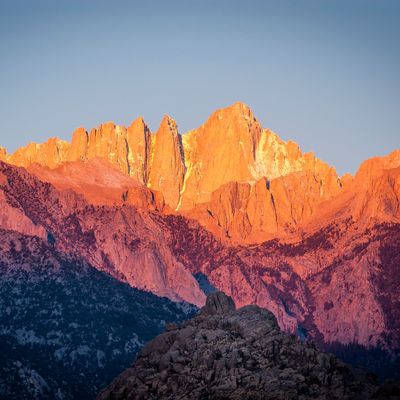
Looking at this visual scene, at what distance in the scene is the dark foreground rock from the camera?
173 meters

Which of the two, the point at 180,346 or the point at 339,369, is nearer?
the point at 339,369

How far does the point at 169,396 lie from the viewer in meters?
180

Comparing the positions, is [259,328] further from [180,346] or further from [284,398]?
[284,398]

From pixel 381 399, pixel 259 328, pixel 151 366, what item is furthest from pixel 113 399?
pixel 381 399

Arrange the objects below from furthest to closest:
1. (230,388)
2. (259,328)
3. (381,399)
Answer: (259,328)
(230,388)
(381,399)

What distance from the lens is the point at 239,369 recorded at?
180250 mm

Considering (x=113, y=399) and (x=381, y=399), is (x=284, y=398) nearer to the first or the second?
(x=381, y=399)

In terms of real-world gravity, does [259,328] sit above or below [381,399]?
Result: above

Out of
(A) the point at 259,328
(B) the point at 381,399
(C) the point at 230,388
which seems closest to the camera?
(B) the point at 381,399

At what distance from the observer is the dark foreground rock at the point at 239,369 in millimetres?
173375

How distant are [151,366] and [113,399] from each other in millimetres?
6700

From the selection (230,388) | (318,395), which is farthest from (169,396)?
(318,395)

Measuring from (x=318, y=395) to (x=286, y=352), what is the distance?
13158mm

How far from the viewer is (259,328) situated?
19125 centimetres
